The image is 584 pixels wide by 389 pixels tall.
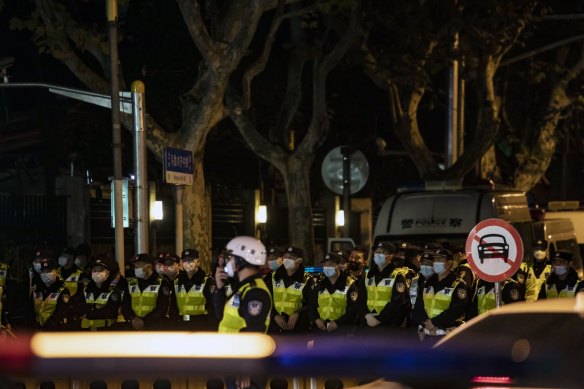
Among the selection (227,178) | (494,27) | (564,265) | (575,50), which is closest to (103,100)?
(564,265)

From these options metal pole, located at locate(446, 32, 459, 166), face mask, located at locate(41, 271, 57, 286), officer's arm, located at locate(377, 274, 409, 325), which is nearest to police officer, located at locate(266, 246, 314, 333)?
officer's arm, located at locate(377, 274, 409, 325)

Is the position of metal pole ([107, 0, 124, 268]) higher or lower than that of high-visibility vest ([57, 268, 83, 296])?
higher

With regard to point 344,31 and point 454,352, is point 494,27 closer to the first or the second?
point 344,31

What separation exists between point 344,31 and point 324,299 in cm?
1214

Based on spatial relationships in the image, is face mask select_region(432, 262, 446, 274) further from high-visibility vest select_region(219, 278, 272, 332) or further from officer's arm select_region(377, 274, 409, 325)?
high-visibility vest select_region(219, 278, 272, 332)

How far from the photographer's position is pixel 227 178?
1313 inches

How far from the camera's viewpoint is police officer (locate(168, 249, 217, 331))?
13281 millimetres

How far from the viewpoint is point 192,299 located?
13.3 m

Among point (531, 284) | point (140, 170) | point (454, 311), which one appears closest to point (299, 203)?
point (140, 170)

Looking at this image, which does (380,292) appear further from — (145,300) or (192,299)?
(145,300)

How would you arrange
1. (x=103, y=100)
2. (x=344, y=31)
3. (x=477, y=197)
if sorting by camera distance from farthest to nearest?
(x=344, y=31), (x=477, y=197), (x=103, y=100)

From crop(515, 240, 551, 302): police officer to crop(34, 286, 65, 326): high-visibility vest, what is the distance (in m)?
5.32

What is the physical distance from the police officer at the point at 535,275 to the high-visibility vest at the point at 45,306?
5325 mm

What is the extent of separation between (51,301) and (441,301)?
4.37 m
